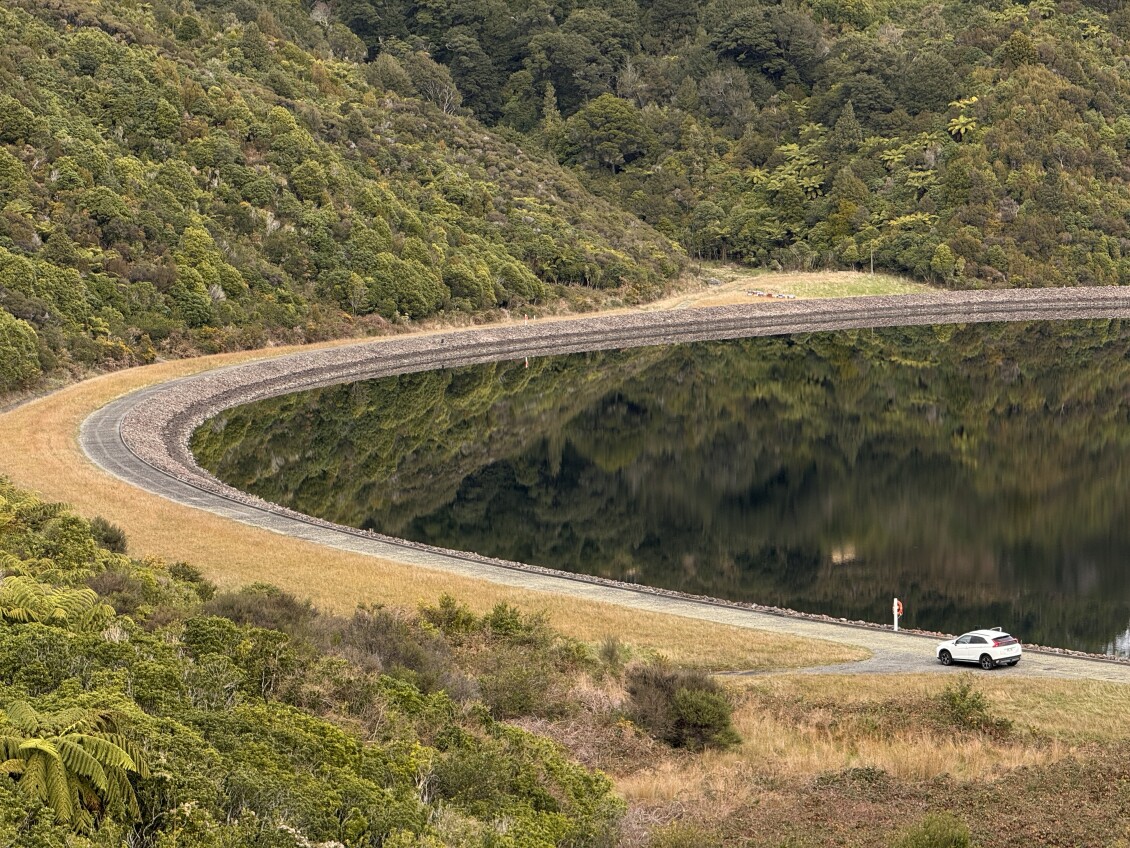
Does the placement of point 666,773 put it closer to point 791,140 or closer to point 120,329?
point 120,329

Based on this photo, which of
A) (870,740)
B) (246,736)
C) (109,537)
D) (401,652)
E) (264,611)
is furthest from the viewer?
(109,537)

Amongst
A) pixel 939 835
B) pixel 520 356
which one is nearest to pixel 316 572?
pixel 939 835

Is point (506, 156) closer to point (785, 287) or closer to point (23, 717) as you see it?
point (785, 287)

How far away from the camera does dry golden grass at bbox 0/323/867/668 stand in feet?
109

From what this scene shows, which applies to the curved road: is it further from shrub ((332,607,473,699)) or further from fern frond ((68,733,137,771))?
fern frond ((68,733,137,771))

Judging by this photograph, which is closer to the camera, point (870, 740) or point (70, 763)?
point (70, 763)

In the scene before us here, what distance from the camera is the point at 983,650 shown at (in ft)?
104

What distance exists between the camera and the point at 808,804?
2070cm

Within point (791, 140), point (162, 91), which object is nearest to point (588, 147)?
point (791, 140)

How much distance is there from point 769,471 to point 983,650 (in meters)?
28.3

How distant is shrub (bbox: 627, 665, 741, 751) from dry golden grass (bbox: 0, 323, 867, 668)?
509 cm

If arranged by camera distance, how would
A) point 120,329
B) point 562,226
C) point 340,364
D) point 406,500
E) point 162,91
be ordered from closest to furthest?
point 406,500 < point 120,329 < point 340,364 < point 162,91 < point 562,226

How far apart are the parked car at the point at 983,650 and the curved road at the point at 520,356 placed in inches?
13.4

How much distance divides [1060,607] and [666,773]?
1989 centimetres
